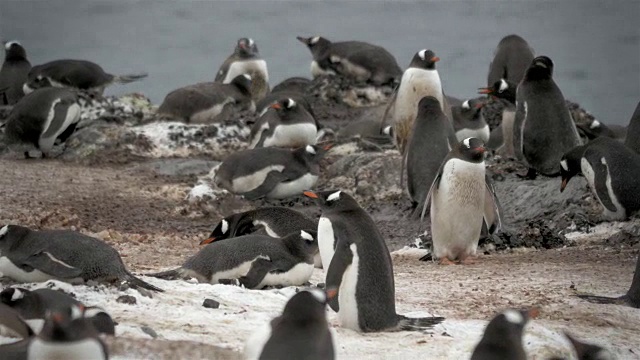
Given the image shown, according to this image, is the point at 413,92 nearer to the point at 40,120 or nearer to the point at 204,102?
the point at 204,102

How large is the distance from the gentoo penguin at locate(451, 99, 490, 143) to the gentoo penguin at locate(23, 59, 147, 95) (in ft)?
12.9

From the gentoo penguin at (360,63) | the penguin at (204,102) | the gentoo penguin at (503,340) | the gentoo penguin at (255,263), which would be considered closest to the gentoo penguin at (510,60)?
the gentoo penguin at (360,63)

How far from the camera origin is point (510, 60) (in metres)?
13.2

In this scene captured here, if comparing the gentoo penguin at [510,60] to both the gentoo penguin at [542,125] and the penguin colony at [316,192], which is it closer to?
the penguin colony at [316,192]

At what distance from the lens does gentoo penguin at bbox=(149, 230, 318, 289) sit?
640cm

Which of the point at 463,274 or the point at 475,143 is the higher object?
the point at 475,143

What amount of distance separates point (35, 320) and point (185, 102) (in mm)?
7629

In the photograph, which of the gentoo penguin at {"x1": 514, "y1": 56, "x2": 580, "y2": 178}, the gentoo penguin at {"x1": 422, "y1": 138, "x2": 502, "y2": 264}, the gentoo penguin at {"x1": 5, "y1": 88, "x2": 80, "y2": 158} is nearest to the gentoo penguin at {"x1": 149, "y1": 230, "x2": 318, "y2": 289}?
the gentoo penguin at {"x1": 422, "y1": 138, "x2": 502, "y2": 264}

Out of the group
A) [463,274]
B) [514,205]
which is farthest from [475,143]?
[514,205]

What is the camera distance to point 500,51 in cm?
1345

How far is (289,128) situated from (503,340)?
277 inches

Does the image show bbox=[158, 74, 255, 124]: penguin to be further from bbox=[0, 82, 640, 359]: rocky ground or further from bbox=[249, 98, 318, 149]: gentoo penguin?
bbox=[249, 98, 318, 149]: gentoo penguin

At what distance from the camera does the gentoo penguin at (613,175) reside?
8.53 metres

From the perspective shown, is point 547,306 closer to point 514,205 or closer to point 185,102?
point 514,205
